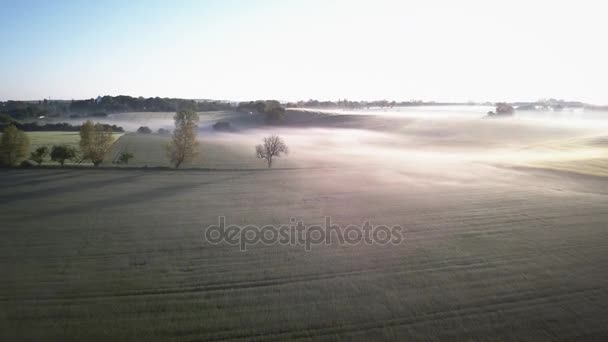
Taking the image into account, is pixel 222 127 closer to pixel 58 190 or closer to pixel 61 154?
pixel 61 154

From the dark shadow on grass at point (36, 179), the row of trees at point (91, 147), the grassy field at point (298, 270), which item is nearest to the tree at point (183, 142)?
the row of trees at point (91, 147)

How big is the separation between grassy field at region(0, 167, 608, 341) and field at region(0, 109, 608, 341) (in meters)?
0.07

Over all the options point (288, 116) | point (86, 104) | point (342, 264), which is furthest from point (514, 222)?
point (86, 104)

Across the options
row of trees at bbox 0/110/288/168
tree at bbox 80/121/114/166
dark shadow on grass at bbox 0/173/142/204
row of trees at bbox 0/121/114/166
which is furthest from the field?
tree at bbox 80/121/114/166

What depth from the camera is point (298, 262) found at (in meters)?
16.5

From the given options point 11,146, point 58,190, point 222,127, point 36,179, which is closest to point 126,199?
point 58,190

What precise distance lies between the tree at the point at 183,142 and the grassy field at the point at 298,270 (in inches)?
567

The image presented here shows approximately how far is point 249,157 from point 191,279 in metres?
39.9

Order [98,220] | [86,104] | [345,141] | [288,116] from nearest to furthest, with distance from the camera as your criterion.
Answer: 1. [98,220]
2. [345,141]
3. [288,116]
4. [86,104]

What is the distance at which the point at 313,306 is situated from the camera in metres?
12.9

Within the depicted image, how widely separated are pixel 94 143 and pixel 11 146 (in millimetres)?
7392

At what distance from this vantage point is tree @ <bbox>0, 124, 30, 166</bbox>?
121 feet

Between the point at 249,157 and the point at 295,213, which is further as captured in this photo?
the point at 249,157

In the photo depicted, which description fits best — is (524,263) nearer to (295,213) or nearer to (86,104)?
(295,213)
